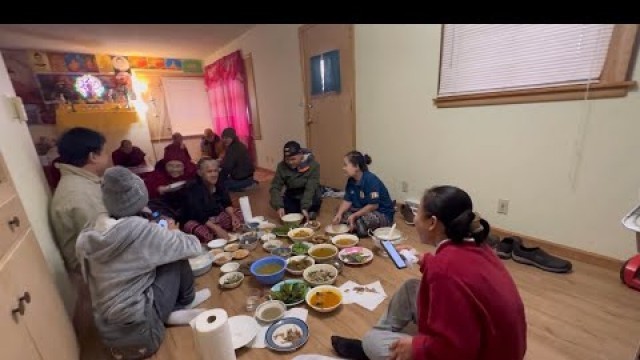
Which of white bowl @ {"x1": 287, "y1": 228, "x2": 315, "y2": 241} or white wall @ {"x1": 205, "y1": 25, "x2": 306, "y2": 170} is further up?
white wall @ {"x1": 205, "y1": 25, "x2": 306, "y2": 170}

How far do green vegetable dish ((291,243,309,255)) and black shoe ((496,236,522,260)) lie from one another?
1.30 m

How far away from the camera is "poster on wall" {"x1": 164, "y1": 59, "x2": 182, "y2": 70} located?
19.7ft

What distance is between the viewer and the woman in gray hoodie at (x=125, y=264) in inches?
48.6

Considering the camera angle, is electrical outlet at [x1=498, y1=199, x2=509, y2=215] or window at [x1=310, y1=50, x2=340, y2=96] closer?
electrical outlet at [x1=498, y1=199, x2=509, y2=215]

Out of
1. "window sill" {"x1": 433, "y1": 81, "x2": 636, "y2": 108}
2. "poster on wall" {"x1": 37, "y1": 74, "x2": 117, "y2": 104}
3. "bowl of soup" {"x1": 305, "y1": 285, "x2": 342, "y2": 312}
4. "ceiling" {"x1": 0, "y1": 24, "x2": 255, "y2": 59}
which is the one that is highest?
"ceiling" {"x1": 0, "y1": 24, "x2": 255, "y2": 59}

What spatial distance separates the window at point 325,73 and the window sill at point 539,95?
126cm

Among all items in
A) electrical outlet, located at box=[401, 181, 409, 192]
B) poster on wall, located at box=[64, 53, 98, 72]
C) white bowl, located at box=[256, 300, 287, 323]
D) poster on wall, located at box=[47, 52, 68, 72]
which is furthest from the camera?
poster on wall, located at box=[64, 53, 98, 72]

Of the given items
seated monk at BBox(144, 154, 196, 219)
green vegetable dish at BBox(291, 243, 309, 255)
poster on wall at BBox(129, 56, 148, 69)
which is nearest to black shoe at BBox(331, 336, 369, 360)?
green vegetable dish at BBox(291, 243, 309, 255)

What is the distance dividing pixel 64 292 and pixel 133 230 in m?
0.72

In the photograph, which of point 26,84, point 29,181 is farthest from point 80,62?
point 29,181

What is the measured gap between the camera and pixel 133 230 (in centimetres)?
126

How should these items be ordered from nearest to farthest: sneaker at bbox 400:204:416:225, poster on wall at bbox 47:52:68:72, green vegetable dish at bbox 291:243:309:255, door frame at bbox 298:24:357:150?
green vegetable dish at bbox 291:243:309:255, sneaker at bbox 400:204:416:225, door frame at bbox 298:24:357:150, poster on wall at bbox 47:52:68:72

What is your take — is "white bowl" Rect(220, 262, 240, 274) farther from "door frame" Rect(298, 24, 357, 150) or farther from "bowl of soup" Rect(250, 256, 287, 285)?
"door frame" Rect(298, 24, 357, 150)
